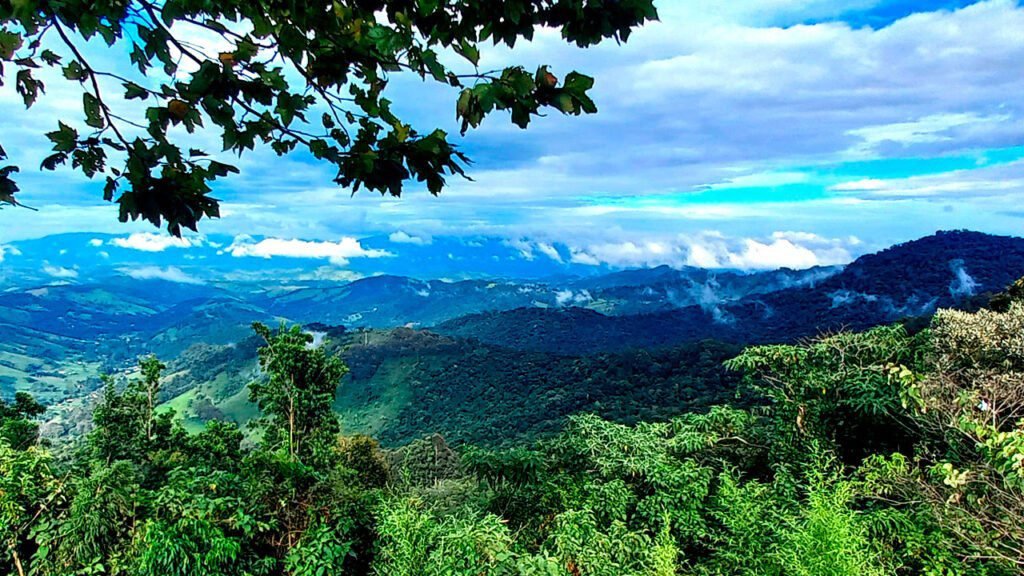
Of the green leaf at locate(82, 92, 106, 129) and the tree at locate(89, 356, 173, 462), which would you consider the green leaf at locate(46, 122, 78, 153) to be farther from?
the tree at locate(89, 356, 173, 462)

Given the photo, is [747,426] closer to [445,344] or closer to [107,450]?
[107,450]

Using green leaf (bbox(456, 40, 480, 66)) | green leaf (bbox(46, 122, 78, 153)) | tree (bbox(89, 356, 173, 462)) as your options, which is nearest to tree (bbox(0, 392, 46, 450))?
tree (bbox(89, 356, 173, 462))

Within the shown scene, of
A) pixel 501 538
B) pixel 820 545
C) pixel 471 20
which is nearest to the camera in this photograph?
pixel 471 20

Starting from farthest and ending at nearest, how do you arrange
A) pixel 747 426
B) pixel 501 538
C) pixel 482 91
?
pixel 747 426 < pixel 501 538 < pixel 482 91

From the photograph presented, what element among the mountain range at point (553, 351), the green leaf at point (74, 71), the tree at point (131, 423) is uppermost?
the green leaf at point (74, 71)

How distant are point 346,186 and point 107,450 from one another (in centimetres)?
1500

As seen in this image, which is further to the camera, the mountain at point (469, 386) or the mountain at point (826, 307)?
the mountain at point (826, 307)

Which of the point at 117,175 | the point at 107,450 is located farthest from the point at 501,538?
the point at 107,450

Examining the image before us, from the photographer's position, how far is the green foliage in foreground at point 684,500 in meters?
4.81

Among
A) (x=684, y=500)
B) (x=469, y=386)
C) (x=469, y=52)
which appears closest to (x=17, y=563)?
(x=469, y=52)

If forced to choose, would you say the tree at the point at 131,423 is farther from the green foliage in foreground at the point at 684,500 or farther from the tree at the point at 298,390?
the green foliage in foreground at the point at 684,500

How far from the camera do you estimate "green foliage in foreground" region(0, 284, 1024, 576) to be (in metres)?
4.81

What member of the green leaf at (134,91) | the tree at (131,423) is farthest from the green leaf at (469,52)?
the tree at (131,423)

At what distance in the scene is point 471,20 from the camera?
2.27 metres
